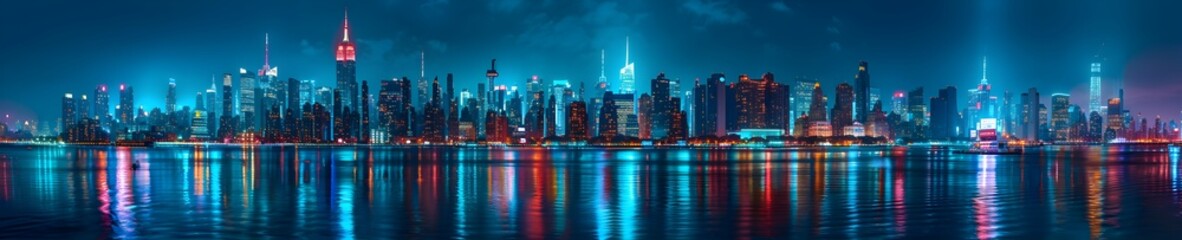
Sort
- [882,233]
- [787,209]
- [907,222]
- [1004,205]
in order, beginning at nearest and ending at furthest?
[882,233], [907,222], [787,209], [1004,205]

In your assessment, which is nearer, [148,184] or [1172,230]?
[1172,230]

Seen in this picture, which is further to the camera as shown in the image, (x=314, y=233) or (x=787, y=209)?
(x=787, y=209)

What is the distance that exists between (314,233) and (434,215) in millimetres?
5200

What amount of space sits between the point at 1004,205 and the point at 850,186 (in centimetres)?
1167

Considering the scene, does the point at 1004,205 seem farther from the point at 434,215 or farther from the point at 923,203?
the point at 434,215

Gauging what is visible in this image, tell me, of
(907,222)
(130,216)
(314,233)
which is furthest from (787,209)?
(130,216)

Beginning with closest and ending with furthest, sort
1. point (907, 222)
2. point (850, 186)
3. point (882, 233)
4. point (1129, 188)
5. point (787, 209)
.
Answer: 1. point (882, 233)
2. point (907, 222)
3. point (787, 209)
4. point (1129, 188)
5. point (850, 186)

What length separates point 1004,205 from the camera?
102ft

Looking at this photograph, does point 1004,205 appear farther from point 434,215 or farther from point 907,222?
point 434,215

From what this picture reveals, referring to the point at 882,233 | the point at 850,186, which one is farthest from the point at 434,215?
the point at 850,186

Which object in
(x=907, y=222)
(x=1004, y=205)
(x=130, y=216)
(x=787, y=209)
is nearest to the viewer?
(x=907, y=222)

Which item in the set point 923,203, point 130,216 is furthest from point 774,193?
point 130,216

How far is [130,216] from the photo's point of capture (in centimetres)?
2680

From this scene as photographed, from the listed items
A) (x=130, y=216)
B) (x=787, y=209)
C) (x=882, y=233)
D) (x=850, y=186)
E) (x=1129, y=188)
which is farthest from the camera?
(x=850, y=186)
